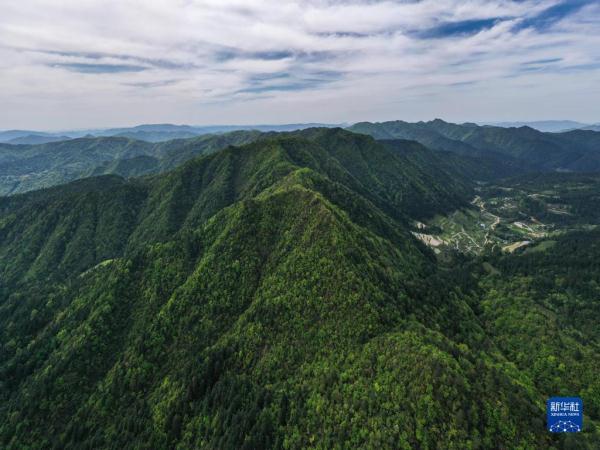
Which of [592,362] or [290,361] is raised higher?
[290,361]

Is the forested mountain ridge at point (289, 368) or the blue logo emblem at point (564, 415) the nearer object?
the blue logo emblem at point (564, 415)

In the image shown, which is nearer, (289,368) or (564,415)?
(564,415)

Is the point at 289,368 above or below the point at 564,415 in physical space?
below

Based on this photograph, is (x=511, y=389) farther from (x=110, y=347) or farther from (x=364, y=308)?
(x=110, y=347)

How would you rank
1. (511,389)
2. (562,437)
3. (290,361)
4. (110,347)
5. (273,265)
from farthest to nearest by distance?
(273,265), (110,347), (290,361), (511,389), (562,437)

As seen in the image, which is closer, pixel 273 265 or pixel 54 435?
pixel 54 435

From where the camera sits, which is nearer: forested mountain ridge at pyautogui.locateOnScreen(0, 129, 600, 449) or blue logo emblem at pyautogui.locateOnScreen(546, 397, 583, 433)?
blue logo emblem at pyautogui.locateOnScreen(546, 397, 583, 433)

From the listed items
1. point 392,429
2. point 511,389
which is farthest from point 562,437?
point 392,429

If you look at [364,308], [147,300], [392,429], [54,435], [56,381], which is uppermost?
[364,308]
